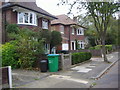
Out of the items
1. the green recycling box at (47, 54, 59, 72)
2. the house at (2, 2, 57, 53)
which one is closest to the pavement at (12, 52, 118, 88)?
the green recycling box at (47, 54, 59, 72)

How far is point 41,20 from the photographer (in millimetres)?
22375

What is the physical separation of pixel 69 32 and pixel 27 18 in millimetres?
14377

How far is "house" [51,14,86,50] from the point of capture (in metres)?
29.9

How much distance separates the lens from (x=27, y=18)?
19.1 meters

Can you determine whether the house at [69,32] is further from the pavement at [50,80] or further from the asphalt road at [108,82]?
the asphalt road at [108,82]

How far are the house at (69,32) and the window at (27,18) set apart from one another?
34.0 feet

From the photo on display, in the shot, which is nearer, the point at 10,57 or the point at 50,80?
the point at 50,80

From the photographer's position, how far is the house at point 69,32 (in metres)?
29.9

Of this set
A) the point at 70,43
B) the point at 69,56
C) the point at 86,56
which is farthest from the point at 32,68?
the point at 70,43

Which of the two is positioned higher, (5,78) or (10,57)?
(10,57)

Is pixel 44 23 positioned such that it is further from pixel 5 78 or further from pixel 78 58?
pixel 5 78

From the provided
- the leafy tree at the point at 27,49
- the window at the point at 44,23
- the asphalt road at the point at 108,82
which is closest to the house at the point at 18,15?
the window at the point at 44,23

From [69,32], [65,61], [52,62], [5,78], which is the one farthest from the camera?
[69,32]

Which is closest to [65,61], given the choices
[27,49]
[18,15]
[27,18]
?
[27,49]
